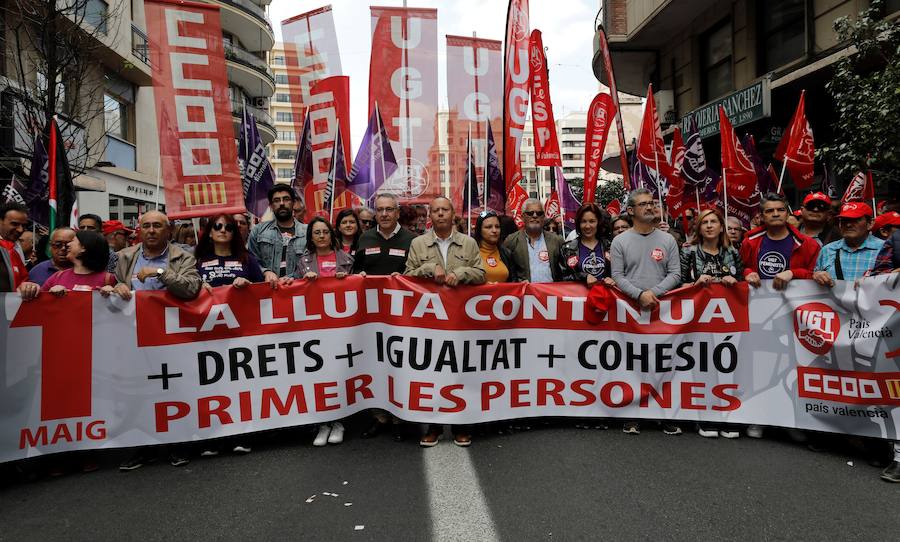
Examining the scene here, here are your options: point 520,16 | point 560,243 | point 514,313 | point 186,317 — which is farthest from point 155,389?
point 520,16

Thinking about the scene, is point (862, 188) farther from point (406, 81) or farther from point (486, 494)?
point (486, 494)

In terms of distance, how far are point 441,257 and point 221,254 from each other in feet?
5.66

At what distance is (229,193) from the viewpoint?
5.80 meters

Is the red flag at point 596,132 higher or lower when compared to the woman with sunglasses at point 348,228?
higher

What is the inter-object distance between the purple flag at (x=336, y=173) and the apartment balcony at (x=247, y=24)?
84.6 feet

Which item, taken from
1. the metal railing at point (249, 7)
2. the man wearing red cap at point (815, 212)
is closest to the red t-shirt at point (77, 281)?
A: the man wearing red cap at point (815, 212)

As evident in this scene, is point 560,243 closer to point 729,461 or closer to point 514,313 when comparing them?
point 514,313

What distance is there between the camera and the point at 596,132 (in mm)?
10594

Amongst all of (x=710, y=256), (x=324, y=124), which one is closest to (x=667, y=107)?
(x=324, y=124)

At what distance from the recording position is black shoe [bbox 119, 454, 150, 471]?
4234 millimetres

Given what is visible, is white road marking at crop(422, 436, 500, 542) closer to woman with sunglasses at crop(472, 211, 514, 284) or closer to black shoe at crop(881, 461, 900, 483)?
woman with sunglasses at crop(472, 211, 514, 284)

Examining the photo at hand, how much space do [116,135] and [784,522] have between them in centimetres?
2168

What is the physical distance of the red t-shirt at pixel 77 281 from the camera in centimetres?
446

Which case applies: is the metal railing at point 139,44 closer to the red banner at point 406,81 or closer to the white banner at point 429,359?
the red banner at point 406,81
